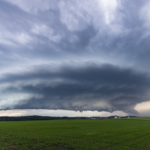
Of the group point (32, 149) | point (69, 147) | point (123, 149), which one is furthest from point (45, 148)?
point (123, 149)

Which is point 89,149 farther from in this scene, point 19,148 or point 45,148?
point 19,148

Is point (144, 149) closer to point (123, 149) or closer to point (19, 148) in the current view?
point (123, 149)

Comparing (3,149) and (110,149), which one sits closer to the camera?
(3,149)

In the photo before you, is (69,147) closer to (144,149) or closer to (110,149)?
(110,149)

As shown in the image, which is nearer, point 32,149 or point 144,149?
point 32,149

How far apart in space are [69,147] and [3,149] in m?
10.7

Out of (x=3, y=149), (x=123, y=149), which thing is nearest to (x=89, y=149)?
(x=123, y=149)

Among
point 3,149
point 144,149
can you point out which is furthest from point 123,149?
point 3,149

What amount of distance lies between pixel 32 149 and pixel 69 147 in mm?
6251

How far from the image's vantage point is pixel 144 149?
26094 millimetres

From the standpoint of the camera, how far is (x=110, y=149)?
2520cm

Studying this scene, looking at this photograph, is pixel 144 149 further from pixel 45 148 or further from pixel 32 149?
pixel 32 149

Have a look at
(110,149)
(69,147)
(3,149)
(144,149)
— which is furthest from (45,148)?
(144,149)

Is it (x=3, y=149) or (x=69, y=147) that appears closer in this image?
(x=3, y=149)
